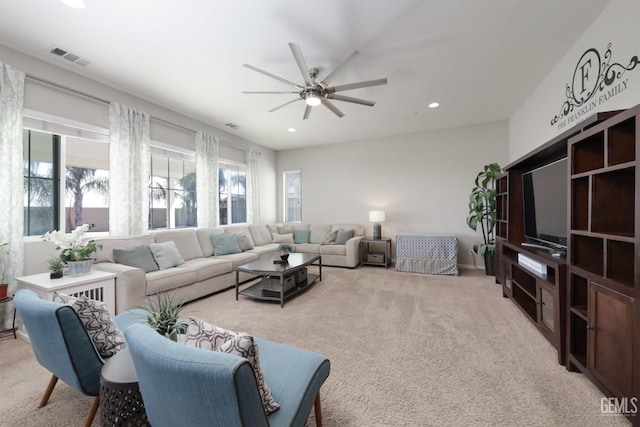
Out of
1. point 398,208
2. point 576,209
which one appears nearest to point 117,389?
point 576,209

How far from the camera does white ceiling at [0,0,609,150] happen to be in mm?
2082

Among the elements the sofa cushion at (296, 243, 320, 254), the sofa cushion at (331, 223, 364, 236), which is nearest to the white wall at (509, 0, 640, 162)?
the sofa cushion at (331, 223, 364, 236)

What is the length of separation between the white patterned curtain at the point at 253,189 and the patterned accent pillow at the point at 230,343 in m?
5.07

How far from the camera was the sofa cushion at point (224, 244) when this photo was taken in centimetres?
436

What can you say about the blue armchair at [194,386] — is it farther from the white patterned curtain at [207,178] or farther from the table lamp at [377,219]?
the table lamp at [377,219]

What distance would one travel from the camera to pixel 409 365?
6.40 feet

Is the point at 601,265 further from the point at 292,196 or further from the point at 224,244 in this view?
the point at 292,196

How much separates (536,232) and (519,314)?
919 mm

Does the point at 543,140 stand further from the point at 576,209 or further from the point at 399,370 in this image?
the point at 399,370

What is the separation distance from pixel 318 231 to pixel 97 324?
490cm

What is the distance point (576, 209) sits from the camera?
5.98ft

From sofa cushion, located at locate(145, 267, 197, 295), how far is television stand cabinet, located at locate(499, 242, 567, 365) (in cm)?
368

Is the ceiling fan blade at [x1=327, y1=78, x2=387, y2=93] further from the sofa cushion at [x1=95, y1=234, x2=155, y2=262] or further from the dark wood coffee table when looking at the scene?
the sofa cushion at [x1=95, y1=234, x2=155, y2=262]

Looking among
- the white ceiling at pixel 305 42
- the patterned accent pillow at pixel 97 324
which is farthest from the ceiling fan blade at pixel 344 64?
the patterned accent pillow at pixel 97 324
